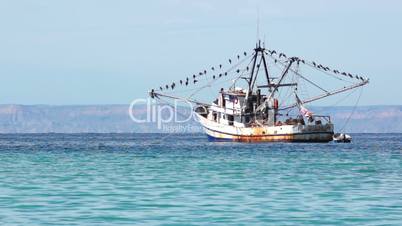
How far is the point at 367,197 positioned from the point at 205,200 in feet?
24.8

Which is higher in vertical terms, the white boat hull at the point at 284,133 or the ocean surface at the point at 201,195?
the white boat hull at the point at 284,133

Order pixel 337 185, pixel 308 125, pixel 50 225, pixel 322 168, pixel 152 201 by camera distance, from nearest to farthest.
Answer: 1. pixel 50 225
2. pixel 152 201
3. pixel 337 185
4. pixel 322 168
5. pixel 308 125

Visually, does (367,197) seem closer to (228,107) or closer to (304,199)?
(304,199)

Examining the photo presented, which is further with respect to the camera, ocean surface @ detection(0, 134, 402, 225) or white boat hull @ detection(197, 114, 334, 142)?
white boat hull @ detection(197, 114, 334, 142)

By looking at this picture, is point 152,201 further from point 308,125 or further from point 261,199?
point 308,125

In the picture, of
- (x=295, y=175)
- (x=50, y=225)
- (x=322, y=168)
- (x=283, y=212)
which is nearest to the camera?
(x=50, y=225)

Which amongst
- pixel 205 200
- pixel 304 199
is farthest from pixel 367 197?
pixel 205 200

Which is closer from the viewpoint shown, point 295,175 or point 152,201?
point 152,201

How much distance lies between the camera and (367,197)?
163 ft

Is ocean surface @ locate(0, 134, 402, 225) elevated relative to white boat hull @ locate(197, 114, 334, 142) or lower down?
lower down

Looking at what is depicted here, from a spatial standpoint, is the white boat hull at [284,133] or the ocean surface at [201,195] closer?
the ocean surface at [201,195]

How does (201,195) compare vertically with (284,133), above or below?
below

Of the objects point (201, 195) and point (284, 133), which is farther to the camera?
point (284, 133)

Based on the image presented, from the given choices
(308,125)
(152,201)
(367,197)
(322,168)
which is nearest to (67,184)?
(152,201)
